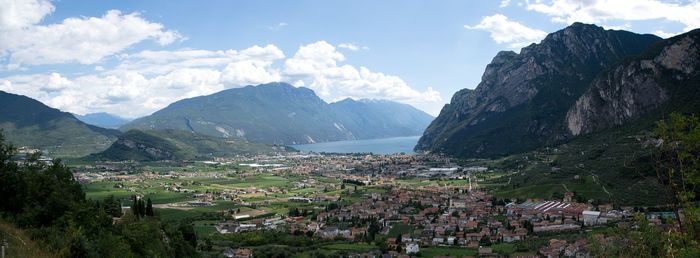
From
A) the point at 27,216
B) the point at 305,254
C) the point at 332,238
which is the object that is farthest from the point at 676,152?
the point at 332,238

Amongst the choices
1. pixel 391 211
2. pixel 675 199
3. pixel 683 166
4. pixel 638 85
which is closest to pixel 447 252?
pixel 391 211

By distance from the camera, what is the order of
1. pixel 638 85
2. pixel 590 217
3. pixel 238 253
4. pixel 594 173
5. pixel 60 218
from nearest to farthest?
1. pixel 60 218
2. pixel 238 253
3. pixel 590 217
4. pixel 594 173
5. pixel 638 85

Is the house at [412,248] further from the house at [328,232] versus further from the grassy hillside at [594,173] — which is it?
the grassy hillside at [594,173]

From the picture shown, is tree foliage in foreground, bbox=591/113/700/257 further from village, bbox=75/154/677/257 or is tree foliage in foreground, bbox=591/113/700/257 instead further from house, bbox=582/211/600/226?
house, bbox=582/211/600/226

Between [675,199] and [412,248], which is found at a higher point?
[675,199]

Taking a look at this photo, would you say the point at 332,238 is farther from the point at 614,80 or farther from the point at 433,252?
the point at 614,80

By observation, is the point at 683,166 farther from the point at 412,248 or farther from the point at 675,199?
the point at 412,248

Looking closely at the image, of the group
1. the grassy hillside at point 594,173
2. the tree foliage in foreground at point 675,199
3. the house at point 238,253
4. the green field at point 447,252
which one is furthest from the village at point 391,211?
the tree foliage in foreground at point 675,199
